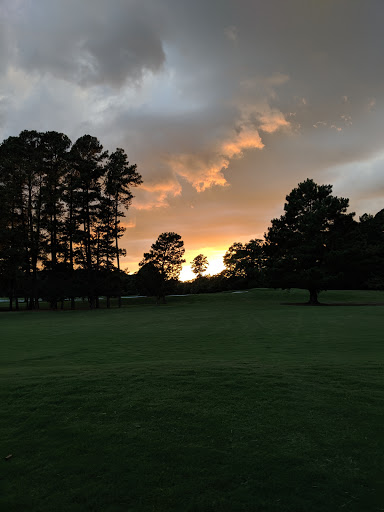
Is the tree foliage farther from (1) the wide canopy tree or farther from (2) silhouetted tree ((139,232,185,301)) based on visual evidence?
(1) the wide canopy tree

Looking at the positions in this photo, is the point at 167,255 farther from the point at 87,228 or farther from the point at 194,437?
the point at 194,437

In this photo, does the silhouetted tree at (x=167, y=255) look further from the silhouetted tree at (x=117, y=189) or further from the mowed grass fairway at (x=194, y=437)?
the mowed grass fairway at (x=194, y=437)

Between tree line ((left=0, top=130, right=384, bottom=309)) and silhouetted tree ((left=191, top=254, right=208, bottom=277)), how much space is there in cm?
6937

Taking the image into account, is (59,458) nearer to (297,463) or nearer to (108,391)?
(108,391)

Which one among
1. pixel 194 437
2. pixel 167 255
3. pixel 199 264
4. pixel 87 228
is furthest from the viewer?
pixel 199 264

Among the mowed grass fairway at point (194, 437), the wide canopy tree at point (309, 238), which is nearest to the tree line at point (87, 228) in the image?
the wide canopy tree at point (309, 238)

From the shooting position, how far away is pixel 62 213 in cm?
5172

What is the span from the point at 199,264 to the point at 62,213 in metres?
75.8

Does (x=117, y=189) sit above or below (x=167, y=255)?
above

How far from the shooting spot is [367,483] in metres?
3.80

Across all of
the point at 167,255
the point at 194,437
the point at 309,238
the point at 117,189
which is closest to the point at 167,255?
the point at 167,255

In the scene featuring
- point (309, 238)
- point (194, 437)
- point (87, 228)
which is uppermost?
point (87, 228)

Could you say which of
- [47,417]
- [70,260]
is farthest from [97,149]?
[47,417]

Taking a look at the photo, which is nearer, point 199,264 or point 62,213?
point 62,213
